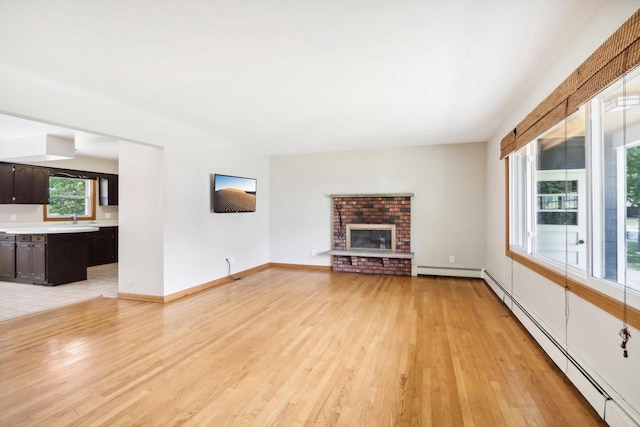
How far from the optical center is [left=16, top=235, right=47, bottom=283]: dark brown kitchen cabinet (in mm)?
5102

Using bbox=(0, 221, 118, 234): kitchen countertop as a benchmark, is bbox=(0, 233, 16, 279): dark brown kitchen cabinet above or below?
below

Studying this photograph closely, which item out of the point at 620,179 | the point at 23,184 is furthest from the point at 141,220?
the point at 620,179

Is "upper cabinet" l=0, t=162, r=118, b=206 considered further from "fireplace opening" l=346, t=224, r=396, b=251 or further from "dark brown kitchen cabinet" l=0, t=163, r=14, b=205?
"fireplace opening" l=346, t=224, r=396, b=251

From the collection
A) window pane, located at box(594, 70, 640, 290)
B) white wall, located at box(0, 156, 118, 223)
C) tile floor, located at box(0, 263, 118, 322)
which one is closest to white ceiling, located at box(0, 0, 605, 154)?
window pane, located at box(594, 70, 640, 290)

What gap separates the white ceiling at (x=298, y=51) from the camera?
1.87m

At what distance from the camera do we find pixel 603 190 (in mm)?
2045

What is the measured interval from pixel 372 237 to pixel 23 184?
6641mm

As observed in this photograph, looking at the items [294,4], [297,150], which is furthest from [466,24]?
[297,150]

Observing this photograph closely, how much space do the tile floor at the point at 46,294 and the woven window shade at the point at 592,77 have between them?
18.2 feet

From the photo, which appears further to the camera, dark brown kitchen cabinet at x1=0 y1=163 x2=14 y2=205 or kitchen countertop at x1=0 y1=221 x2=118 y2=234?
dark brown kitchen cabinet at x1=0 y1=163 x2=14 y2=205

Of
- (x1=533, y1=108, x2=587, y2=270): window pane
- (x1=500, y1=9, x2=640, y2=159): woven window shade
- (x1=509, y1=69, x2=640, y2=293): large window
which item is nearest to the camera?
(x1=500, y1=9, x2=640, y2=159): woven window shade

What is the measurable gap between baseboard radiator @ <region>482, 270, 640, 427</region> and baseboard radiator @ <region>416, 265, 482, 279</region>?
2.29 meters

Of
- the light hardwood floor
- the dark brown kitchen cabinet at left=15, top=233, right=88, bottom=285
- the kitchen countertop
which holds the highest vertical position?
the kitchen countertop

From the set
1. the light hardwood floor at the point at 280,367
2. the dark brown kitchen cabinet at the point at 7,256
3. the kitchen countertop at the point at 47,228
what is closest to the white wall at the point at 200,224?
the light hardwood floor at the point at 280,367
